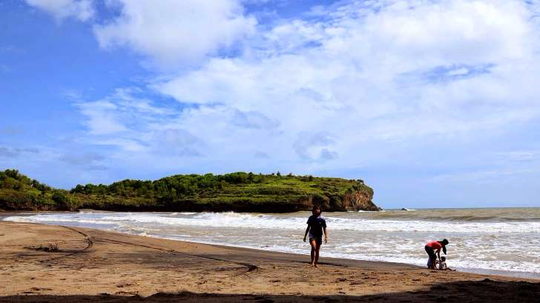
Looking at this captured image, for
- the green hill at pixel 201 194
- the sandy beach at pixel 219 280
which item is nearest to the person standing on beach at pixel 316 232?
the sandy beach at pixel 219 280

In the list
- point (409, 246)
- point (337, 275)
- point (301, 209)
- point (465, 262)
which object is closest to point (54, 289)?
point (337, 275)

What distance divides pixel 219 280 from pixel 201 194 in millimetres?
70165

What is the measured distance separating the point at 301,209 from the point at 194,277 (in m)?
59.0

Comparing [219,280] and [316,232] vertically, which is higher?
[316,232]

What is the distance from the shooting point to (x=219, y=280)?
10195 millimetres

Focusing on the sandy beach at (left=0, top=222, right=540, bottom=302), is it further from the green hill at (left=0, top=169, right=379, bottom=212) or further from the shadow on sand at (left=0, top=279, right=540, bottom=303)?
the green hill at (left=0, top=169, right=379, bottom=212)

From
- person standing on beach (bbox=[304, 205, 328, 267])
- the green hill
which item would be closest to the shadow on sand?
person standing on beach (bbox=[304, 205, 328, 267])

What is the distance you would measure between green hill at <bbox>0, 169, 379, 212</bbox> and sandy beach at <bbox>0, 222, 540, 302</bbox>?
178 feet

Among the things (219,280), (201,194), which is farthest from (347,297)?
(201,194)

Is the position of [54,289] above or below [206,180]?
below

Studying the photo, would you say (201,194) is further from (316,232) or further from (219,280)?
(219,280)

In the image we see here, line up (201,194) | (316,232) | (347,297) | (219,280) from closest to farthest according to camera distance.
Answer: (347,297), (219,280), (316,232), (201,194)

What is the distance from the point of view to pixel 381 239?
74.8ft

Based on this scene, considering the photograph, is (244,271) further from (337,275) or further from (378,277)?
(378,277)
